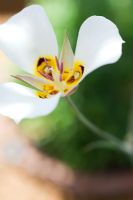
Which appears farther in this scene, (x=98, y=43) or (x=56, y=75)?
(x=56, y=75)

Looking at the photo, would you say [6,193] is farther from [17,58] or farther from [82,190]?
[17,58]

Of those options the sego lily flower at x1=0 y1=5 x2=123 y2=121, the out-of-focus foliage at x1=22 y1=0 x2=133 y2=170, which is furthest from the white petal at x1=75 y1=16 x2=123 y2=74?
the out-of-focus foliage at x1=22 y1=0 x2=133 y2=170

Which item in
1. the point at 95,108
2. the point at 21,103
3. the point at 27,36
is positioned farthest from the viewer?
the point at 95,108

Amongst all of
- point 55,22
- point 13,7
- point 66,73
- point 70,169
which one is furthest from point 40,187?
point 13,7

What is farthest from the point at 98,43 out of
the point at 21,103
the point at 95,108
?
the point at 95,108

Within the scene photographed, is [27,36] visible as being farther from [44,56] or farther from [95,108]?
[95,108]
